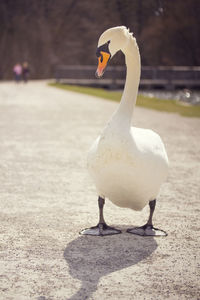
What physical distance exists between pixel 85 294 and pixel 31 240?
4.44ft

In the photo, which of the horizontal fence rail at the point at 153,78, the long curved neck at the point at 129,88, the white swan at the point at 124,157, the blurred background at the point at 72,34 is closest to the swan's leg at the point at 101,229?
the white swan at the point at 124,157

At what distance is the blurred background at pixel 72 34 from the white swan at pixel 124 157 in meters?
44.6

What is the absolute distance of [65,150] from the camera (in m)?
10.2

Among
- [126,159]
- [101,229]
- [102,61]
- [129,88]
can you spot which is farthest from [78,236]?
[102,61]

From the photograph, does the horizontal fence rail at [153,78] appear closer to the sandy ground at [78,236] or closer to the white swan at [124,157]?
the sandy ground at [78,236]

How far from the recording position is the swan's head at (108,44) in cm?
488

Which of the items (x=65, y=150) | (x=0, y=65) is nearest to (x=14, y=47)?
(x=0, y=65)

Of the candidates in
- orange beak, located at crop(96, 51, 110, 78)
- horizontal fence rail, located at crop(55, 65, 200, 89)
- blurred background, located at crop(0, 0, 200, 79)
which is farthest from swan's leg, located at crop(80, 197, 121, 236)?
blurred background, located at crop(0, 0, 200, 79)

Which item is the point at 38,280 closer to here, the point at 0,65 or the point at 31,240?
the point at 31,240

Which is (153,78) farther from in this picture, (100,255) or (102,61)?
(100,255)

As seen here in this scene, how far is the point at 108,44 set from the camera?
494cm

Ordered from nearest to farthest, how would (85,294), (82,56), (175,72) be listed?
(85,294), (175,72), (82,56)

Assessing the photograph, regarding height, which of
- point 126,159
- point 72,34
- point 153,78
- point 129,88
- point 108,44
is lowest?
point 153,78

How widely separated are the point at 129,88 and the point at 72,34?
50.3 meters
